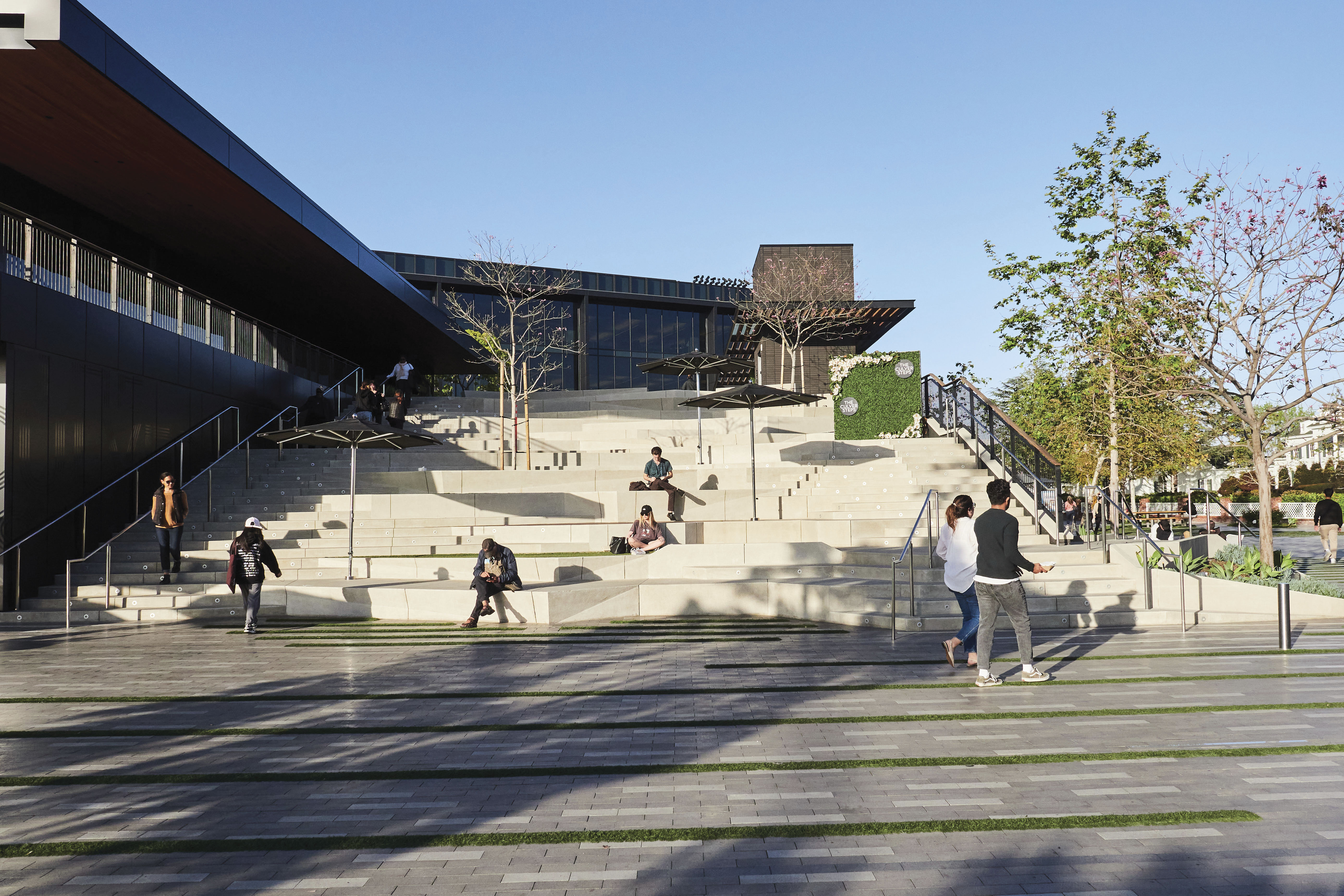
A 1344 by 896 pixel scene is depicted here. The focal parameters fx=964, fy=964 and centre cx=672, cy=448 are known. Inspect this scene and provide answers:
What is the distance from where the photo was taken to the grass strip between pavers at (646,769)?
5699 mm

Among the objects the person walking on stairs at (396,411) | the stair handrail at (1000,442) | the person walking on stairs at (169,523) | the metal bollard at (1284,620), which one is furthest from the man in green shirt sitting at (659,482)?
the person walking on stairs at (396,411)

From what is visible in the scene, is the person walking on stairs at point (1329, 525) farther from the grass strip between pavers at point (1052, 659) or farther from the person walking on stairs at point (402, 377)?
the person walking on stairs at point (402, 377)

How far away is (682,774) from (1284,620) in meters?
7.67

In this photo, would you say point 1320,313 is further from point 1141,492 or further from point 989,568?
point 1141,492

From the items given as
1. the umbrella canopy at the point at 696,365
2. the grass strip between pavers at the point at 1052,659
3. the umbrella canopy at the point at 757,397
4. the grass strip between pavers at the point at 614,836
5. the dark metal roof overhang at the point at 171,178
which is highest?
the dark metal roof overhang at the point at 171,178

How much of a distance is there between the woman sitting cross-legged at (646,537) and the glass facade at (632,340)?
Result: 3871cm

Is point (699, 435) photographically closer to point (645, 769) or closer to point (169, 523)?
point (169, 523)

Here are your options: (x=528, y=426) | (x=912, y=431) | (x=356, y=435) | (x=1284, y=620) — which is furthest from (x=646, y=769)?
(x=912, y=431)

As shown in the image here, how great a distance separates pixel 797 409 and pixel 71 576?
21.7 meters

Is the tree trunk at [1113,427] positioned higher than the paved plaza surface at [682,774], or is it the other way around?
the tree trunk at [1113,427]

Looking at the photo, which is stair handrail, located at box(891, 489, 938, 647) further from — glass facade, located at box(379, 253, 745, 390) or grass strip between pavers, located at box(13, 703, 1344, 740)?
glass facade, located at box(379, 253, 745, 390)

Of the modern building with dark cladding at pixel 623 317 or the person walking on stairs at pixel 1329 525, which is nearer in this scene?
the person walking on stairs at pixel 1329 525

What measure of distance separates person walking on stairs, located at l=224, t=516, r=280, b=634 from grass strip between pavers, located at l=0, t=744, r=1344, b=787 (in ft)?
23.3

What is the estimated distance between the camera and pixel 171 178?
18109 mm
